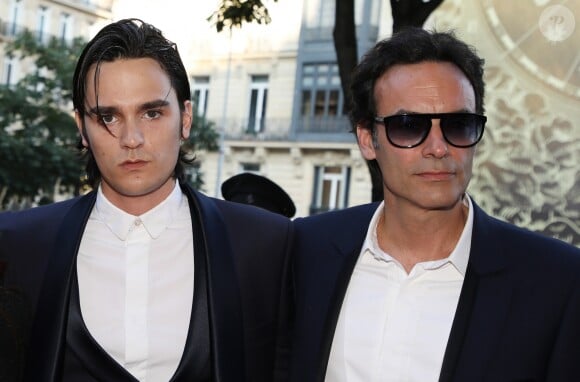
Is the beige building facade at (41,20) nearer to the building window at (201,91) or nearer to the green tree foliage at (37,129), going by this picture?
the building window at (201,91)

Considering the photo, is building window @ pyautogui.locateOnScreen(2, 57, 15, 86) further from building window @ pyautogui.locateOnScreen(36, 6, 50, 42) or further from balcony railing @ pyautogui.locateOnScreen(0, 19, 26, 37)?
building window @ pyautogui.locateOnScreen(36, 6, 50, 42)

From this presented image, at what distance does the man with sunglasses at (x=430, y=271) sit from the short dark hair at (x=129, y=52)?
74cm

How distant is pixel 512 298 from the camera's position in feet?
8.57

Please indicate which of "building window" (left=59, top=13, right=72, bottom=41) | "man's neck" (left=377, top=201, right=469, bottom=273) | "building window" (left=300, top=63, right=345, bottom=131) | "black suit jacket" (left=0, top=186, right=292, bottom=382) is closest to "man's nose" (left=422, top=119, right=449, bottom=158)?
"man's neck" (left=377, top=201, right=469, bottom=273)

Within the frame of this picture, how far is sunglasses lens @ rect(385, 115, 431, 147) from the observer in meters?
2.77

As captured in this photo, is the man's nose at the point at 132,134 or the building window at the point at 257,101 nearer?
the man's nose at the point at 132,134

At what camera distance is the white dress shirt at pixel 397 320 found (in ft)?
8.62

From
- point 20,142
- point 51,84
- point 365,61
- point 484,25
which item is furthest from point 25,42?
point 365,61

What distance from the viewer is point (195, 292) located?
2910 mm

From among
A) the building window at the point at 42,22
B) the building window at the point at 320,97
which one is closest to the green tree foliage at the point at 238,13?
the building window at the point at 320,97

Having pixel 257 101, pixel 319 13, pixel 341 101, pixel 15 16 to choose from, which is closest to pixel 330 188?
pixel 341 101

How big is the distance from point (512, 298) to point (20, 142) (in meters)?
20.8

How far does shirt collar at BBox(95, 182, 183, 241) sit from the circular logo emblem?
1300cm

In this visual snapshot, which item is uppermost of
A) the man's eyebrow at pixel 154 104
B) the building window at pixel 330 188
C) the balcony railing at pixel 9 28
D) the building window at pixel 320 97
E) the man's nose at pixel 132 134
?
the balcony railing at pixel 9 28
